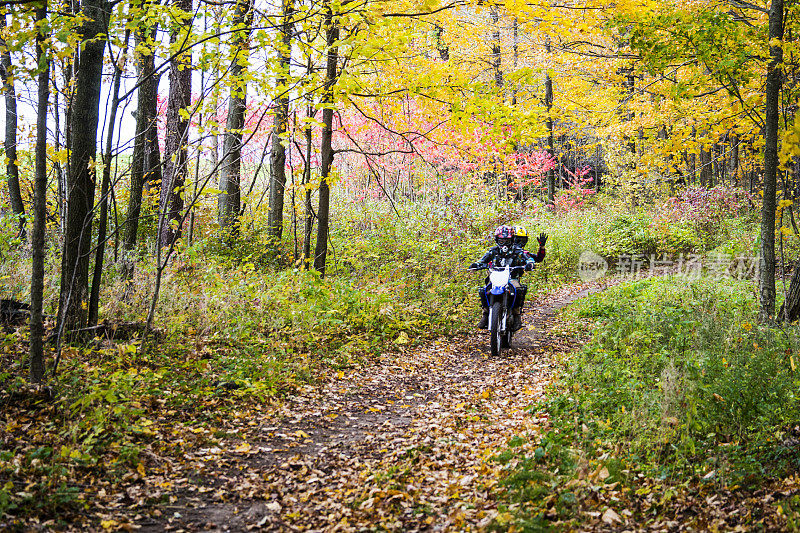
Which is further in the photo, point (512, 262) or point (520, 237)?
point (520, 237)

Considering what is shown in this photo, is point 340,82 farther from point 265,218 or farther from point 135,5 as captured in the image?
point 265,218

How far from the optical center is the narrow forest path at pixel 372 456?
3.72 m

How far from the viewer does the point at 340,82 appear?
775 cm

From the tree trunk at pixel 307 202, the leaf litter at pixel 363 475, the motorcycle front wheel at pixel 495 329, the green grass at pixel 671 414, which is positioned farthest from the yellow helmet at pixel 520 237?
the tree trunk at pixel 307 202

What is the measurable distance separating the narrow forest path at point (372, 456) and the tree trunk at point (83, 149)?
2.59m

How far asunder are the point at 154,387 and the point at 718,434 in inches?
206

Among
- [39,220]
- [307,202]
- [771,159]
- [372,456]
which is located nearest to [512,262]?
[771,159]

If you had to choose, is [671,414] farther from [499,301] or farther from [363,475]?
[499,301]

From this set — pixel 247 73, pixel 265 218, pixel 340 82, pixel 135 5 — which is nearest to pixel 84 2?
pixel 135 5

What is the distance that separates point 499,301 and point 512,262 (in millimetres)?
750

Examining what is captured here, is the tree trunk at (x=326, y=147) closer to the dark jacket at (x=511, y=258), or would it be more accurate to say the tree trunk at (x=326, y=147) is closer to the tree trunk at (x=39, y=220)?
the dark jacket at (x=511, y=258)

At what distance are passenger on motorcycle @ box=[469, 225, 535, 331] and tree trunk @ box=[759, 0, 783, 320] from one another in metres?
3.14

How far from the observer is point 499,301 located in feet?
27.1

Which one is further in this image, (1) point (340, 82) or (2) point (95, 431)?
(1) point (340, 82)
